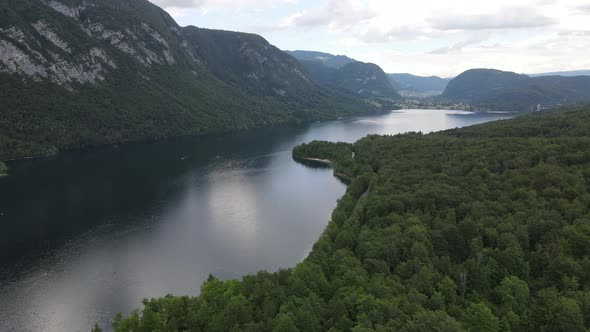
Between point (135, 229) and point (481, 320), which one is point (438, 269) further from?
point (135, 229)

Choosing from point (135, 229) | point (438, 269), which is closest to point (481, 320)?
point (438, 269)

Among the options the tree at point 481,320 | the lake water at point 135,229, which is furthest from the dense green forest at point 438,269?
the lake water at point 135,229

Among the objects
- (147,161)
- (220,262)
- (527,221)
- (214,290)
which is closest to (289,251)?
(220,262)

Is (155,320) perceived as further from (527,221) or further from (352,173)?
(352,173)

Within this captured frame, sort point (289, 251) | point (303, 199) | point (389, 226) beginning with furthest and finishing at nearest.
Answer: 1. point (303, 199)
2. point (289, 251)
3. point (389, 226)

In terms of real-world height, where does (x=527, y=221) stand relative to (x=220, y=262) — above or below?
above

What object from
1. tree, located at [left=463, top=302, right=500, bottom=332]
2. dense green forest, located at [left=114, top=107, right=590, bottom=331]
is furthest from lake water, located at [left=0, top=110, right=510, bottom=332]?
tree, located at [left=463, top=302, right=500, bottom=332]
